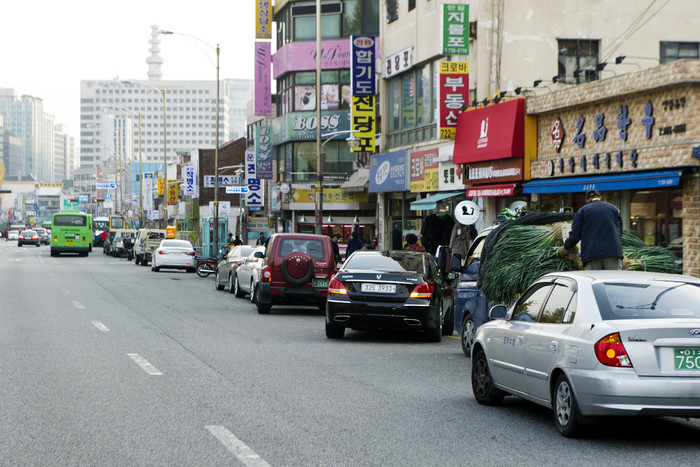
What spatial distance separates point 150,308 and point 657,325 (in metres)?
16.0

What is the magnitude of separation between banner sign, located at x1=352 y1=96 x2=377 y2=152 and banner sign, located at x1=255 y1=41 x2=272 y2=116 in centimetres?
1849

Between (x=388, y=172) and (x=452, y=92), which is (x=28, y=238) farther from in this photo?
(x=452, y=92)

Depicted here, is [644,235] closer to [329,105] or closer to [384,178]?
[384,178]

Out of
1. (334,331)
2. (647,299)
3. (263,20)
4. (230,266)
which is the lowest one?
(334,331)

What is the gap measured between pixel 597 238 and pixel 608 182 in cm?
1057

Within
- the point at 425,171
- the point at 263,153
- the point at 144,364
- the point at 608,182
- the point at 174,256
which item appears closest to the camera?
the point at 144,364

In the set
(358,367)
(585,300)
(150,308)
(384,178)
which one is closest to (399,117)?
(384,178)

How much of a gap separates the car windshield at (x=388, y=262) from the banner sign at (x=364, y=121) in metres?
22.1

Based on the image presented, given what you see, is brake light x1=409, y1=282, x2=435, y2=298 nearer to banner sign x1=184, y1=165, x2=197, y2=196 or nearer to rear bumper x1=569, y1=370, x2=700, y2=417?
A: rear bumper x1=569, y1=370, x2=700, y2=417

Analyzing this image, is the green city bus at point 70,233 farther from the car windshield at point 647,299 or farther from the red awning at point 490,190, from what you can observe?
the car windshield at point 647,299

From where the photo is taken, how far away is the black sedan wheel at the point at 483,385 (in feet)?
31.4

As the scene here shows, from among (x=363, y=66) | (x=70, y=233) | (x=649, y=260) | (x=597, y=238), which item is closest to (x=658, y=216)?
(x=649, y=260)

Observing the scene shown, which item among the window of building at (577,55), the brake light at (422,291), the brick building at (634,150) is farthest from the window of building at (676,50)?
the brake light at (422,291)

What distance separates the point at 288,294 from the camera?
848 inches
